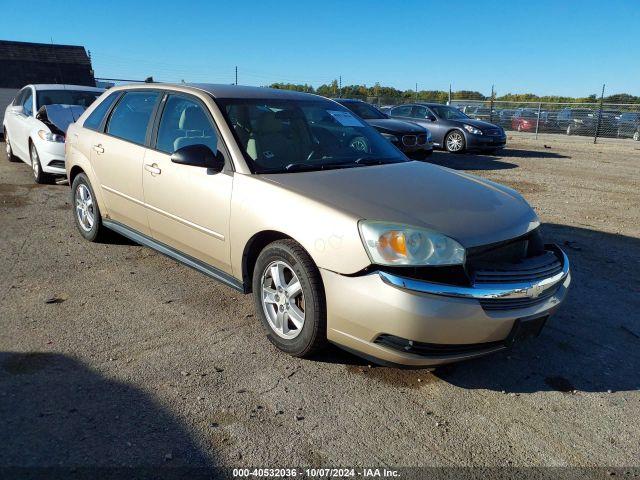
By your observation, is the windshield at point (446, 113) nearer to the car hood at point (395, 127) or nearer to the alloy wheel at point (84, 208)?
the car hood at point (395, 127)

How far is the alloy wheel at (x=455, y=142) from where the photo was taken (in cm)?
1435

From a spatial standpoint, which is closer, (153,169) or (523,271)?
(523,271)

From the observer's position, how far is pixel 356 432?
8.55ft

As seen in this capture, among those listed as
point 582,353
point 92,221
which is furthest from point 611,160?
point 92,221

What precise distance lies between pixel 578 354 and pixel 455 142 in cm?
1176

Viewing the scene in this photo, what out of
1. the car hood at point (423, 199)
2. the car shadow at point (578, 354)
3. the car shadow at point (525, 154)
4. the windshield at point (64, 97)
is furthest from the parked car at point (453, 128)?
the car hood at point (423, 199)

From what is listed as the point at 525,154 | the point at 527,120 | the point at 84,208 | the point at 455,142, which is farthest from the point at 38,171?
the point at 527,120

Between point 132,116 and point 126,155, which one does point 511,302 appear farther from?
point 132,116

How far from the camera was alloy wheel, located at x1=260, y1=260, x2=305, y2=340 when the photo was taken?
3170 mm

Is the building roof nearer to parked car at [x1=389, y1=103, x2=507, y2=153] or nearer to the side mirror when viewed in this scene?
parked car at [x1=389, y1=103, x2=507, y2=153]

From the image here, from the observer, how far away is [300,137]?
402 centimetres

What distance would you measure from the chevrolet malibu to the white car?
4106 mm

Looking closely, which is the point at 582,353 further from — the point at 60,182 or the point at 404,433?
the point at 60,182

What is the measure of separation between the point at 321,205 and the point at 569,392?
1.81m
